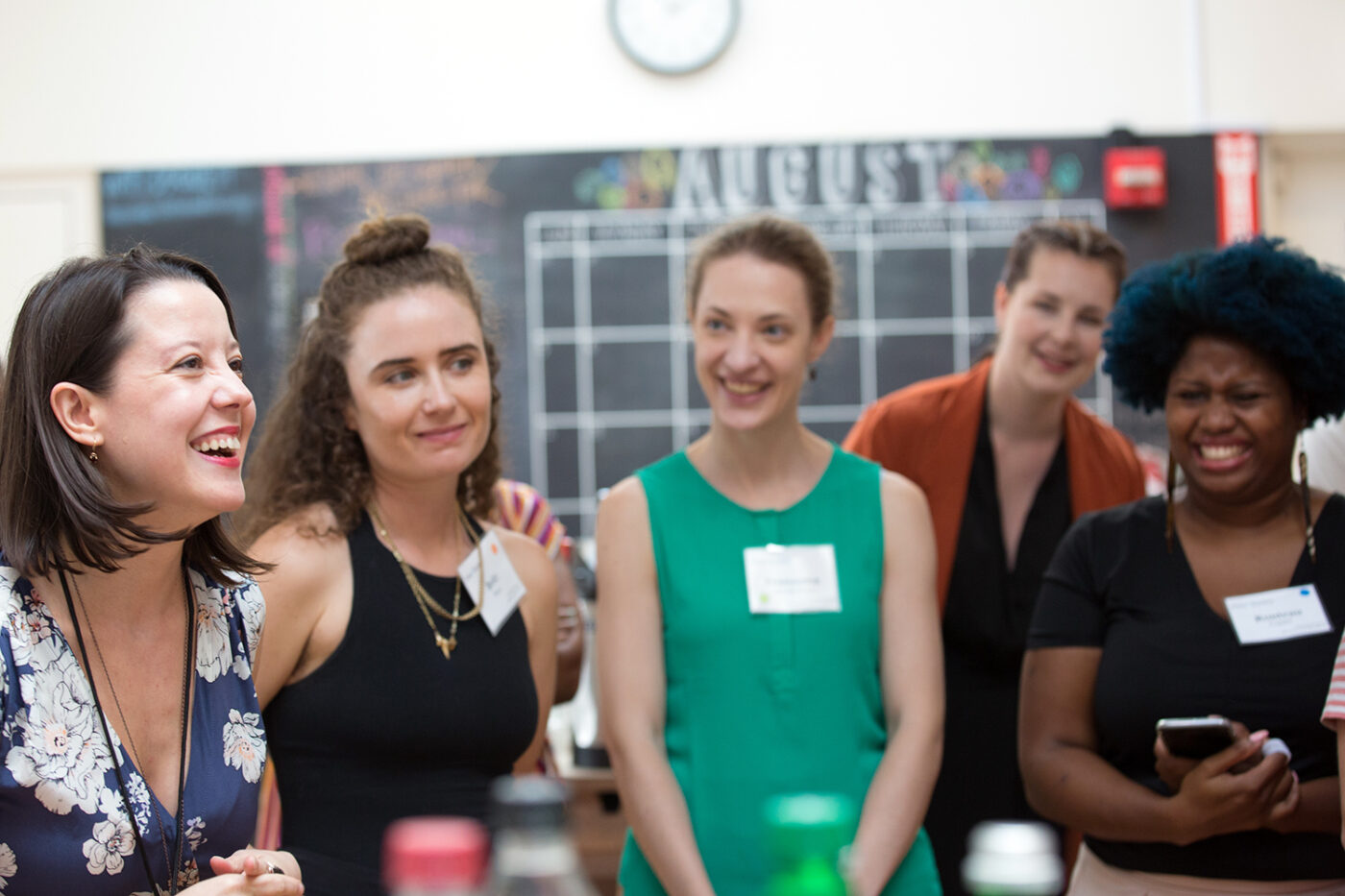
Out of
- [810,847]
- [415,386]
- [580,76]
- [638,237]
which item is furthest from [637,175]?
[810,847]

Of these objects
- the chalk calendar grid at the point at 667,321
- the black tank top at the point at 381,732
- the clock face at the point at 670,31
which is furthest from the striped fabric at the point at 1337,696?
the clock face at the point at 670,31

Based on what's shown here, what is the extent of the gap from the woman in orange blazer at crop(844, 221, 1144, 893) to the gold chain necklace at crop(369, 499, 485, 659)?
1.12 m

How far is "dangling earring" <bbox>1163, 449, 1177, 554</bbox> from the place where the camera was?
5.94ft

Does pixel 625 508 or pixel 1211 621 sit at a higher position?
pixel 625 508

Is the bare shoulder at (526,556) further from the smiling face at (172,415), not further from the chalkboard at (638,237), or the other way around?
the chalkboard at (638,237)

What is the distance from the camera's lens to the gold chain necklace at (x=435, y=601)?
1692 millimetres

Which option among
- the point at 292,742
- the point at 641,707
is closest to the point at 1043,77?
the point at 641,707

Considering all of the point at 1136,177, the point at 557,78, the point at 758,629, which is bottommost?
the point at 758,629

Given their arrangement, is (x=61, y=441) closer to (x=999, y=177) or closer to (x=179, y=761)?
(x=179, y=761)

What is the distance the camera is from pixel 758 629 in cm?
178

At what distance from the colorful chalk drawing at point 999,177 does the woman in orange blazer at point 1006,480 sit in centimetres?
208

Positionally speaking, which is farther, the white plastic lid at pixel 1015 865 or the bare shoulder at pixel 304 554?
the bare shoulder at pixel 304 554

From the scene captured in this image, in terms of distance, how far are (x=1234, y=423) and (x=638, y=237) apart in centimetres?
319

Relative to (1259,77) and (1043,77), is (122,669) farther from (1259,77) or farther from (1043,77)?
(1259,77)
